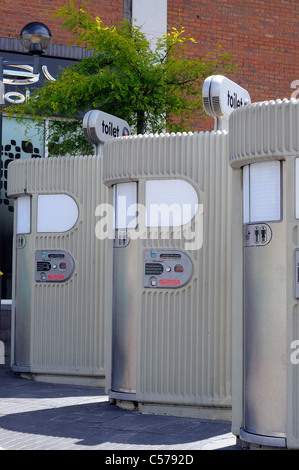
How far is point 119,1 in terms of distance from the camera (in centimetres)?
1509

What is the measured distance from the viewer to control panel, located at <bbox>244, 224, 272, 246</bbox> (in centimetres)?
546

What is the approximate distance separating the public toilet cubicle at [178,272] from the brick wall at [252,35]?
342 inches

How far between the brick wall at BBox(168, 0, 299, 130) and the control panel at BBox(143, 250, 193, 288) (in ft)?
29.3

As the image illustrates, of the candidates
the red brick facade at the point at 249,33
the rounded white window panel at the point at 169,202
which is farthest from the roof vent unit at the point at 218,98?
the red brick facade at the point at 249,33

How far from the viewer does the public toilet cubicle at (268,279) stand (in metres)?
5.29

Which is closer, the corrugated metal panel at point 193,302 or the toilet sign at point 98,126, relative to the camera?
the corrugated metal panel at point 193,302

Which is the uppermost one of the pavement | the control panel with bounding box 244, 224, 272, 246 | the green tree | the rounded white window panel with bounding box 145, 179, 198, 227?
the green tree

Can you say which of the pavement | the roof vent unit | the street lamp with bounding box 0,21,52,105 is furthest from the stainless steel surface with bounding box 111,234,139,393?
the street lamp with bounding box 0,21,52,105

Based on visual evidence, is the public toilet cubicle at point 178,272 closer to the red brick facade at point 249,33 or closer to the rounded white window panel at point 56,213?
the rounded white window panel at point 56,213

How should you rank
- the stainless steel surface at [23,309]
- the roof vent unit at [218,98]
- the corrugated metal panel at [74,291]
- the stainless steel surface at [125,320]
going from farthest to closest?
1. the stainless steel surface at [23,309]
2. the corrugated metal panel at [74,291]
3. the roof vent unit at [218,98]
4. the stainless steel surface at [125,320]

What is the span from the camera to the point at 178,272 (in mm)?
7113

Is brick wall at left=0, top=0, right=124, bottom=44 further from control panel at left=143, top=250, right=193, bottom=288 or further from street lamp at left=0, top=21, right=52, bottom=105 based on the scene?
control panel at left=143, top=250, right=193, bottom=288

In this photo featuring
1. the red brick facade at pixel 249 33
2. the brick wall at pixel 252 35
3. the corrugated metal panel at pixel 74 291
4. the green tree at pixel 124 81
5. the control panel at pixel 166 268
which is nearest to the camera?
the control panel at pixel 166 268

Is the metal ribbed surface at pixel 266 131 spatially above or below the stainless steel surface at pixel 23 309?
above
